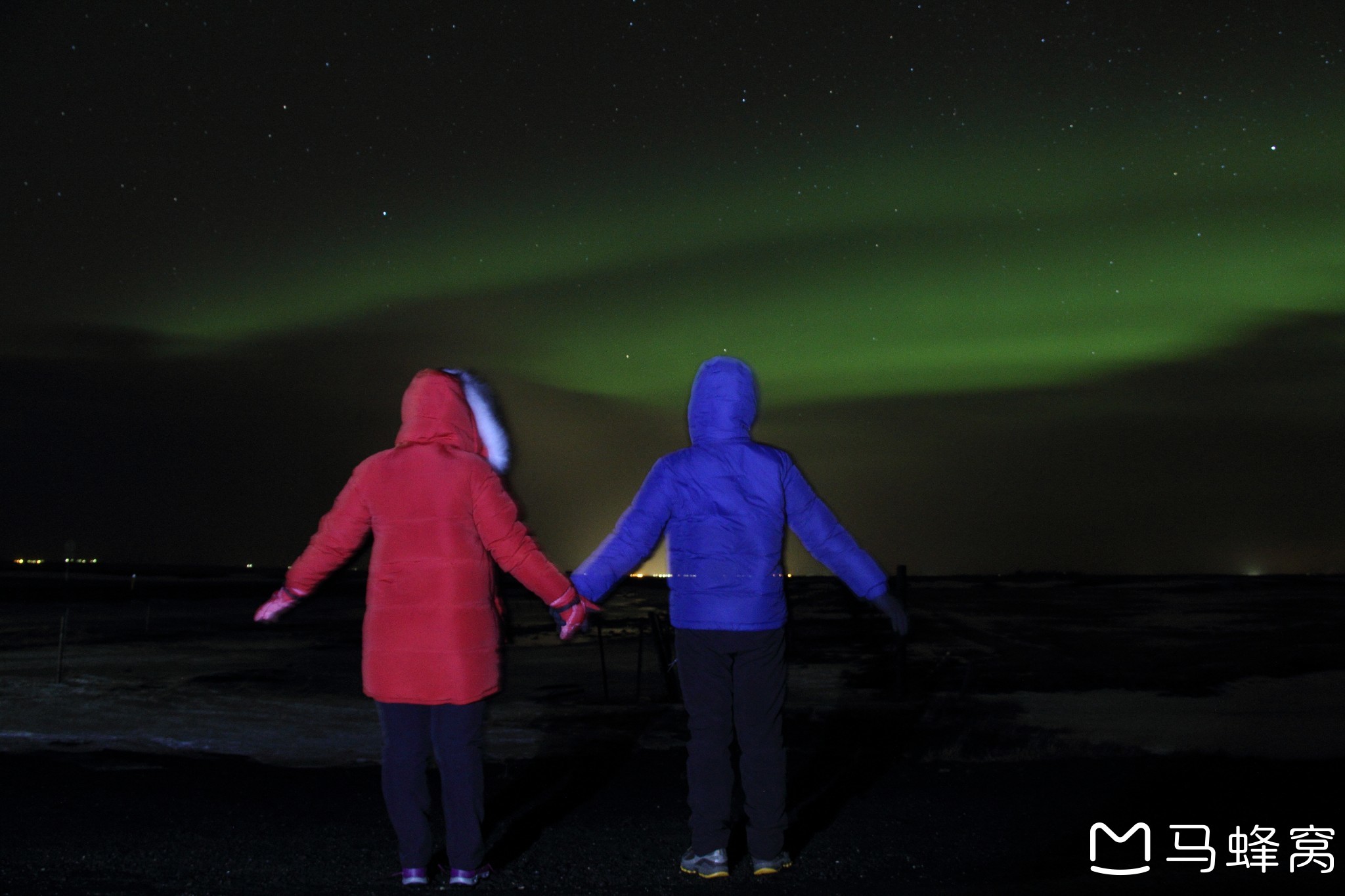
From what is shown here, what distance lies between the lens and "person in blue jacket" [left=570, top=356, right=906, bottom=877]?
461 centimetres

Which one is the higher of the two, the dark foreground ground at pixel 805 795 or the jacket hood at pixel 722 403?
the jacket hood at pixel 722 403

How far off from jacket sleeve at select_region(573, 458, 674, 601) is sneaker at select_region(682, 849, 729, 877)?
1083 mm

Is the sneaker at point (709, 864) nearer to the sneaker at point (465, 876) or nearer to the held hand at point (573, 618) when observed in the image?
the sneaker at point (465, 876)

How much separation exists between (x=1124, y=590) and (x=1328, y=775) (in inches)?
1993

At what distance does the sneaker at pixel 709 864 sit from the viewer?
14.8 feet

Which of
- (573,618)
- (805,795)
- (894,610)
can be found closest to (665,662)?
(805,795)

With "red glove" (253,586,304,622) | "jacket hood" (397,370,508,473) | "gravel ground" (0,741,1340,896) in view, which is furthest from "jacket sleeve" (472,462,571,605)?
"gravel ground" (0,741,1340,896)

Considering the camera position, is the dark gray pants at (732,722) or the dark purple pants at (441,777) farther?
the dark gray pants at (732,722)

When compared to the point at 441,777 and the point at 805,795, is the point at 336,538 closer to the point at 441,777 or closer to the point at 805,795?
the point at 441,777

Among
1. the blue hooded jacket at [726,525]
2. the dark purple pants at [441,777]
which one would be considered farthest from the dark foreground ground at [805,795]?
the blue hooded jacket at [726,525]

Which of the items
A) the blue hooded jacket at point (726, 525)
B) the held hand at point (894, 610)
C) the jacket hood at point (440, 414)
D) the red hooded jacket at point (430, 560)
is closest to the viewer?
the red hooded jacket at point (430, 560)

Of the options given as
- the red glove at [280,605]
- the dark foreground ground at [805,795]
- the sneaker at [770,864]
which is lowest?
the dark foreground ground at [805,795]

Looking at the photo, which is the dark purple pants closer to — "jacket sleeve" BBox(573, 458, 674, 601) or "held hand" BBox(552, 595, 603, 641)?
"held hand" BBox(552, 595, 603, 641)

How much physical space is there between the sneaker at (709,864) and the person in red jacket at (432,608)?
77 cm
